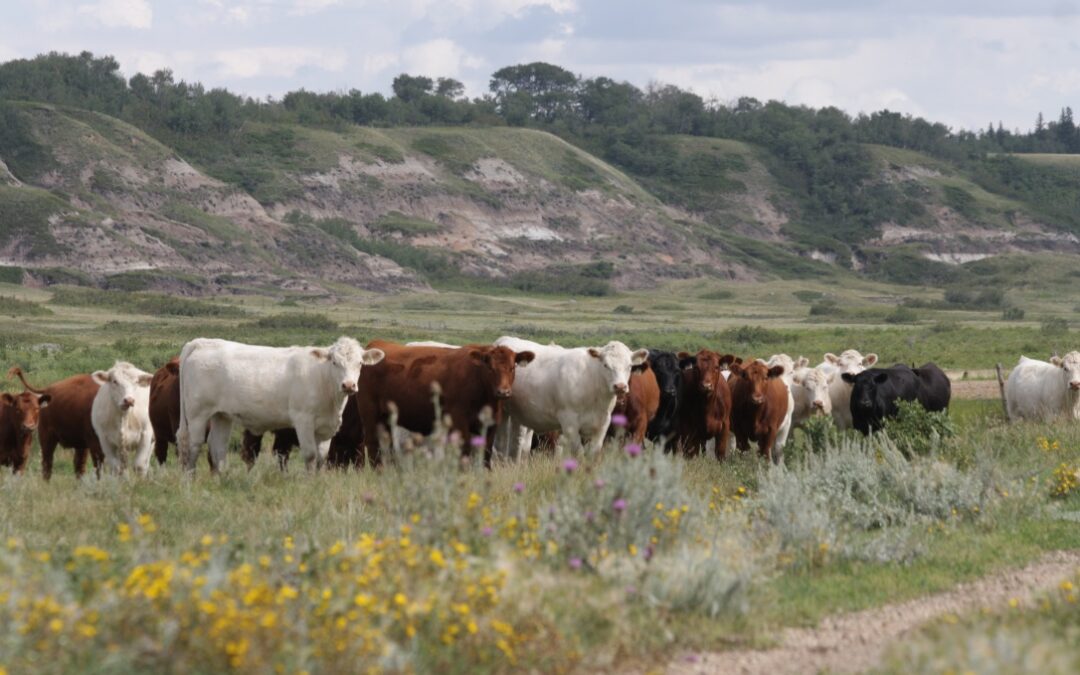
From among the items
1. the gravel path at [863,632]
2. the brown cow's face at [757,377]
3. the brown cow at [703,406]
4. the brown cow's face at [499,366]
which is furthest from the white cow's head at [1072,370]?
the gravel path at [863,632]

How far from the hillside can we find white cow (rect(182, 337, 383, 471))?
66.4m

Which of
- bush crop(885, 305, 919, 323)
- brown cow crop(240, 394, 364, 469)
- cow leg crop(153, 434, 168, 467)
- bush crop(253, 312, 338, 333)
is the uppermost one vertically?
brown cow crop(240, 394, 364, 469)

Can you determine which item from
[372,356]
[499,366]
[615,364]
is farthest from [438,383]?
[615,364]

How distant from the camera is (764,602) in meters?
9.15

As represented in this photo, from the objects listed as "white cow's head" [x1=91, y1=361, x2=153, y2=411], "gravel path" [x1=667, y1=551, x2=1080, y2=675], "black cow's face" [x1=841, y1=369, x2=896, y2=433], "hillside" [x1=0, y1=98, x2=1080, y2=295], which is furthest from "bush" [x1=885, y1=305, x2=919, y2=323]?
"gravel path" [x1=667, y1=551, x2=1080, y2=675]

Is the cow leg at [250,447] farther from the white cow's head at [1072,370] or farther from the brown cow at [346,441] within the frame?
the white cow's head at [1072,370]

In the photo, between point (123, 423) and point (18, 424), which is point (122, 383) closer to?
point (123, 423)

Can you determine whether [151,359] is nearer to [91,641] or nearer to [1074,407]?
[1074,407]

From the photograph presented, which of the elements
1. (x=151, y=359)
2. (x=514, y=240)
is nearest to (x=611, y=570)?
(x=151, y=359)

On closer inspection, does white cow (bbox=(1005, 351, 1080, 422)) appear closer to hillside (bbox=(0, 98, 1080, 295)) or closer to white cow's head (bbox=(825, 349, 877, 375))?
white cow's head (bbox=(825, 349, 877, 375))

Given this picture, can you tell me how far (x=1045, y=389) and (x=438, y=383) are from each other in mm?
11608

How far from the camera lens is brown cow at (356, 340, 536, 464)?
626 inches

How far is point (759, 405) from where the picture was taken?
18.9m

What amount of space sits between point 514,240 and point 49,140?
38081 mm
